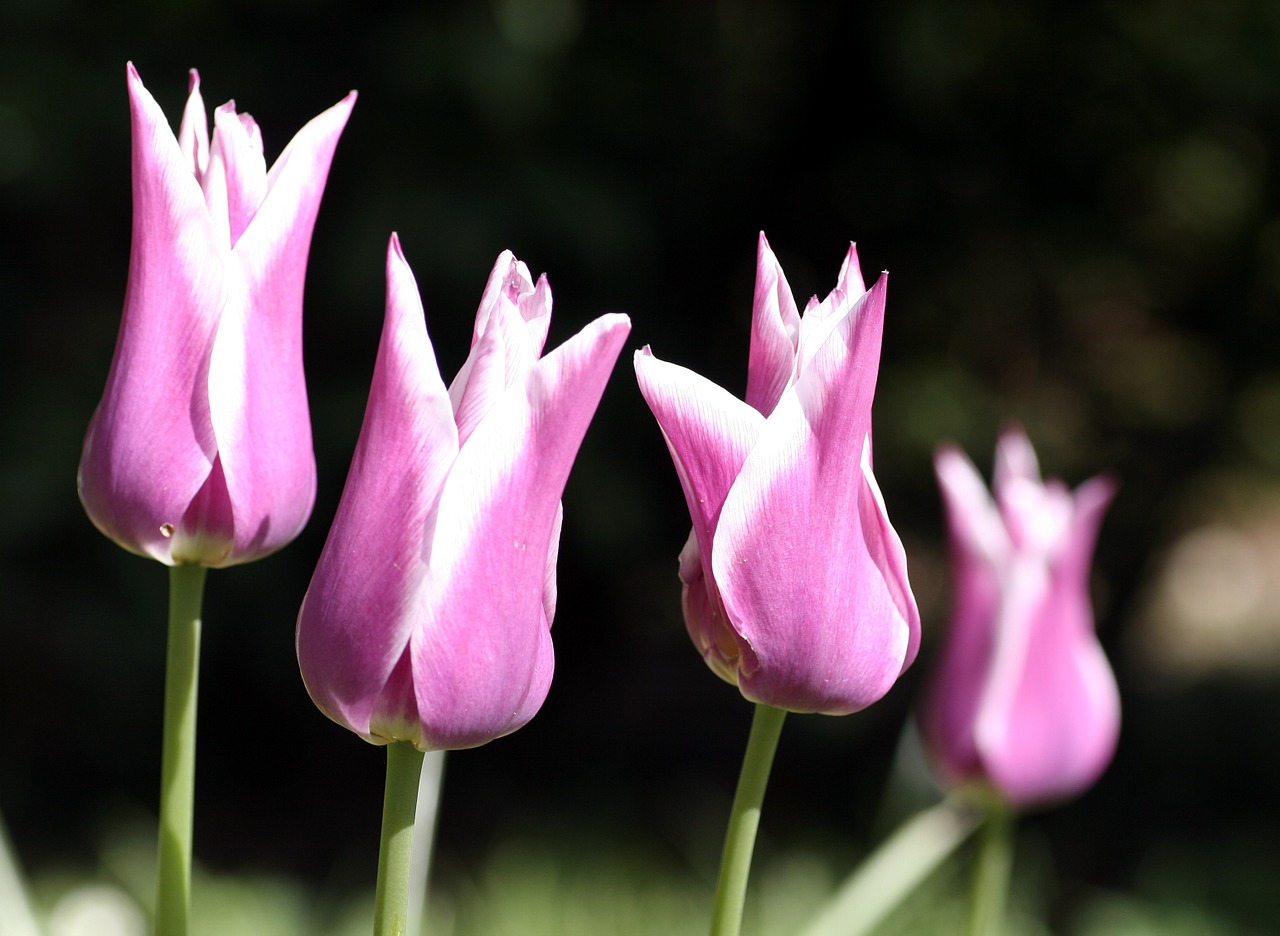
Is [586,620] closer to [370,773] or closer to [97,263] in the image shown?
[370,773]

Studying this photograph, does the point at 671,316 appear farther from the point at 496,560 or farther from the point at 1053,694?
the point at 496,560

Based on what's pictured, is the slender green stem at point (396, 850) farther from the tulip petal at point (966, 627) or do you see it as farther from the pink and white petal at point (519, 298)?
the tulip petal at point (966, 627)

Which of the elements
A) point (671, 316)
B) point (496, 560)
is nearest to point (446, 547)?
point (496, 560)

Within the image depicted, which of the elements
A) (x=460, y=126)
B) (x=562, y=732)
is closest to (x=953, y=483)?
(x=460, y=126)

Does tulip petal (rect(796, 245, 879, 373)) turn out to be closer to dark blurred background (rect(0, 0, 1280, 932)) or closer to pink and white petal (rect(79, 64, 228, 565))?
pink and white petal (rect(79, 64, 228, 565))

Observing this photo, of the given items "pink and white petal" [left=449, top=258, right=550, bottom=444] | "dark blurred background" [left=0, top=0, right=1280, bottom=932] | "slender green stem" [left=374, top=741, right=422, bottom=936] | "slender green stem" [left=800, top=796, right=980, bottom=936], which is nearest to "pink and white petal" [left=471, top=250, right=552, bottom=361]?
"pink and white petal" [left=449, top=258, right=550, bottom=444]
